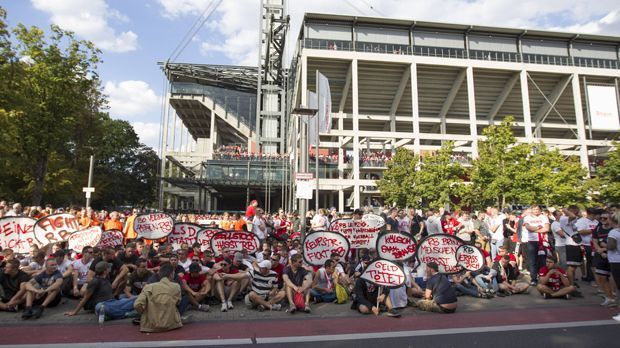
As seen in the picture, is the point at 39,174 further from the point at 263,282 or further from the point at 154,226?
the point at 263,282

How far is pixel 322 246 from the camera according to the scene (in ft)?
29.1

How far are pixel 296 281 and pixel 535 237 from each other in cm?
635

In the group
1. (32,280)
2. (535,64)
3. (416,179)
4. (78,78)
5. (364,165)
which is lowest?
(32,280)

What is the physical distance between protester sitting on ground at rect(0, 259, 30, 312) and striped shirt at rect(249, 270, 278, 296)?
4323 millimetres

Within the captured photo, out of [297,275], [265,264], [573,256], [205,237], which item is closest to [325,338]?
[297,275]

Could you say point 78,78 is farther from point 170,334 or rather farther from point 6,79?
point 170,334

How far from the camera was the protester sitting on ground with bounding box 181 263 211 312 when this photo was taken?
24.6 feet

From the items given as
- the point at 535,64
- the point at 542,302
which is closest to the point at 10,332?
the point at 542,302

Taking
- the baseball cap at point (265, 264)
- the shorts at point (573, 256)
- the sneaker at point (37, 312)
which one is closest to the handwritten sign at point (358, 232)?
the baseball cap at point (265, 264)

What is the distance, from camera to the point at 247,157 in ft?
144

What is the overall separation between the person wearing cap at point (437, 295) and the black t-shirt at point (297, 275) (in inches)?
94.4

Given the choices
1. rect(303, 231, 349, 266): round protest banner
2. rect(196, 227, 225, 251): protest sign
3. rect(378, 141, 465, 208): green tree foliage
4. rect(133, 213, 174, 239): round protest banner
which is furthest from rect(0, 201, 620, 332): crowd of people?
rect(378, 141, 465, 208): green tree foliage

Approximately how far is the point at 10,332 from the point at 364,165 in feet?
121

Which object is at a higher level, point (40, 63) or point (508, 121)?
point (40, 63)
